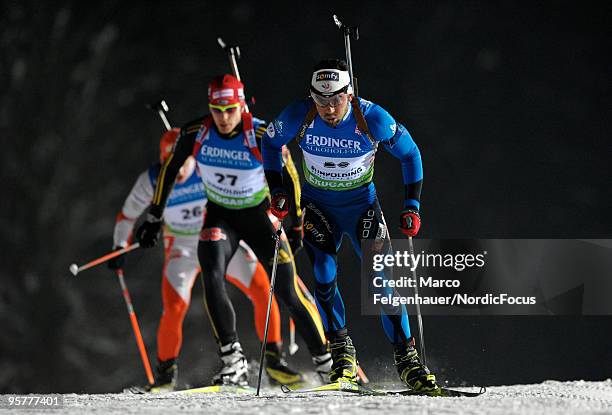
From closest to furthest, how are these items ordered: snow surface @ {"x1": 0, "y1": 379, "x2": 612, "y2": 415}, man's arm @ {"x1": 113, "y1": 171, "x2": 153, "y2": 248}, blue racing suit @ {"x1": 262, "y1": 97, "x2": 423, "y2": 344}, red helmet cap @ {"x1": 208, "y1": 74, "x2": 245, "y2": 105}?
snow surface @ {"x1": 0, "y1": 379, "x2": 612, "y2": 415}
blue racing suit @ {"x1": 262, "y1": 97, "x2": 423, "y2": 344}
red helmet cap @ {"x1": 208, "y1": 74, "x2": 245, "y2": 105}
man's arm @ {"x1": 113, "y1": 171, "x2": 153, "y2": 248}

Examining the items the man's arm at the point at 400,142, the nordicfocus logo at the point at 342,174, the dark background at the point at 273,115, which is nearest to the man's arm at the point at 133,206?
the dark background at the point at 273,115

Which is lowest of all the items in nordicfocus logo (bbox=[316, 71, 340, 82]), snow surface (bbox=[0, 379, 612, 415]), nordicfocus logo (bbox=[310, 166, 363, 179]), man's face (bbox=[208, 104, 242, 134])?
snow surface (bbox=[0, 379, 612, 415])

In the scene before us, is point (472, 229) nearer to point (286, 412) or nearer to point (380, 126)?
point (380, 126)

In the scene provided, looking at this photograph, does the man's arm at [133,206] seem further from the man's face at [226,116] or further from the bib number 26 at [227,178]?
the man's face at [226,116]

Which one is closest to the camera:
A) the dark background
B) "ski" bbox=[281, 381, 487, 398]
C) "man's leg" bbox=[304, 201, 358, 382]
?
"ski" bbox=[281, 381, 487, 398]

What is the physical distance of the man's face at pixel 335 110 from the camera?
420 cm

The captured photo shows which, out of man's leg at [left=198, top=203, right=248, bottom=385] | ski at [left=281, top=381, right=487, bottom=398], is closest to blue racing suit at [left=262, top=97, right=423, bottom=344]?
ski at [left=281, top=381, right=487, bottom=398]

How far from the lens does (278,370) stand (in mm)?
5332

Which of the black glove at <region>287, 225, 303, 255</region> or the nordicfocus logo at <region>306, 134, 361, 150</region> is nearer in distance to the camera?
the nordicfocus logo at <region>306, 134, 361, 150</region>

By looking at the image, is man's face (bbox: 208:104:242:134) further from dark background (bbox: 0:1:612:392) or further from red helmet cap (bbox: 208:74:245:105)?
dark background (bbox: 0:1:612:392)

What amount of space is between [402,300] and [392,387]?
1807mm

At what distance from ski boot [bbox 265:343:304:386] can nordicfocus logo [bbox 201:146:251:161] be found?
112 centimetres

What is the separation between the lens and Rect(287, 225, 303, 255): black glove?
496 cm

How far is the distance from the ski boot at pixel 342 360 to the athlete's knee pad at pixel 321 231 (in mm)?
427
